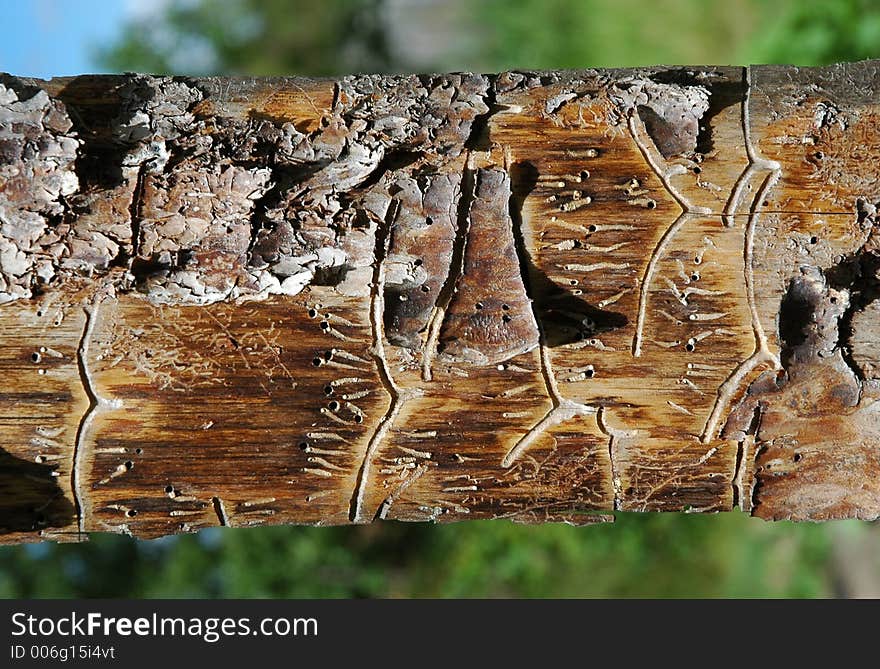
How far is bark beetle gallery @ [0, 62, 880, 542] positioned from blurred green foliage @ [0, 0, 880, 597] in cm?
349

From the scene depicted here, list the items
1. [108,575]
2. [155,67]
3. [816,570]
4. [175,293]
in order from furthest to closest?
[155,67] → [108,575] → [816,570] → [175,293]

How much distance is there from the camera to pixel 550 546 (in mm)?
6734

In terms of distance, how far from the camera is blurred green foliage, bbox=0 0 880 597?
210 inches

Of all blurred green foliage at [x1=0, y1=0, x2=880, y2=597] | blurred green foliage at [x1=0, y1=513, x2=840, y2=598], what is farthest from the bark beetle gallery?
blurred green foliage at [x1=0, y1=513, x2=840, y2=598]

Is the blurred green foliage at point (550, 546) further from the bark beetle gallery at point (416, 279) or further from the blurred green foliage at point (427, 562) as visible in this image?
the bark beetle gallery at point (416, 279)

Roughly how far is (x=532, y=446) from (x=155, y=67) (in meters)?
8.93

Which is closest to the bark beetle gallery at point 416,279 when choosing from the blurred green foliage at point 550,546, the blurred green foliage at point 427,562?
the blurred green foliage at point 550,546

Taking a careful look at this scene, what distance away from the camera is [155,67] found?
925 cm

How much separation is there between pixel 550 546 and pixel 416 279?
568 cm

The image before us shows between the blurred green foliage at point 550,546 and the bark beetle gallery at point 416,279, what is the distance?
349cm

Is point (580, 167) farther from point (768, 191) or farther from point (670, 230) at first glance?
point (768, 191)

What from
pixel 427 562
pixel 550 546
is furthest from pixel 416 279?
pixel 427 562

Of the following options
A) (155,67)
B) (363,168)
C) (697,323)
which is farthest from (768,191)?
(155,67)

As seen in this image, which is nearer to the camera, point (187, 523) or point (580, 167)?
point (580, 167)
